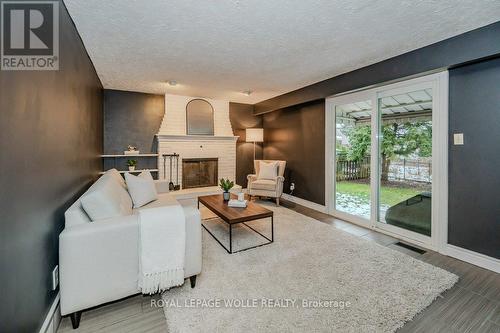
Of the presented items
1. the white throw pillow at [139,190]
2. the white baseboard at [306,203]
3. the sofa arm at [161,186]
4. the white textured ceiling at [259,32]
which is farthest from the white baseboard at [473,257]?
the sofa arm at [161,186]

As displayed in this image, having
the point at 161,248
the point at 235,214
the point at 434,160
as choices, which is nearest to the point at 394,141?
the point at 434,160

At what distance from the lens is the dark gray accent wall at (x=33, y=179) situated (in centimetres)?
109

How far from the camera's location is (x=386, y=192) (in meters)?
3.43

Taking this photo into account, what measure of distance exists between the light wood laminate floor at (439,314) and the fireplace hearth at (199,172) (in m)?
3.52

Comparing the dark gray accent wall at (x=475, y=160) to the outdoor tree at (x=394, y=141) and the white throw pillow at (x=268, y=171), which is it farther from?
the white throw pillow at (x=268, y=171)

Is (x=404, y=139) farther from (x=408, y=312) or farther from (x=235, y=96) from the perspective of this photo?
(x=235, y=96)

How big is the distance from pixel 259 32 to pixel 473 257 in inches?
128

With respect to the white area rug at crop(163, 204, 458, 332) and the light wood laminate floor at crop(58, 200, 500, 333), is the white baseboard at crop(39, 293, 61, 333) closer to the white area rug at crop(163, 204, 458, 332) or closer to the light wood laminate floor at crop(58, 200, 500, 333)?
the light wood laminate floor at crop(58, 200, 500, 333)

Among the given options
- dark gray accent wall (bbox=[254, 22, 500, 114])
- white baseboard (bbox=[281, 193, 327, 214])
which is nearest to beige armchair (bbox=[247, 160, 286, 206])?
white baseboard (bbox=[281, 193, 327, 214])

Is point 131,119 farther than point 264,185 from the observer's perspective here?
Yes

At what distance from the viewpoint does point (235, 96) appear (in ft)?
17.0

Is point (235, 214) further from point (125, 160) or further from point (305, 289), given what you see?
point (125, 160)

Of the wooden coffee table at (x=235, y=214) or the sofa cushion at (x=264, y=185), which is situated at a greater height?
the sofa cushion at (x=264, y=185)

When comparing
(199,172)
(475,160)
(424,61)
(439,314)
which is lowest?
(439,314)
